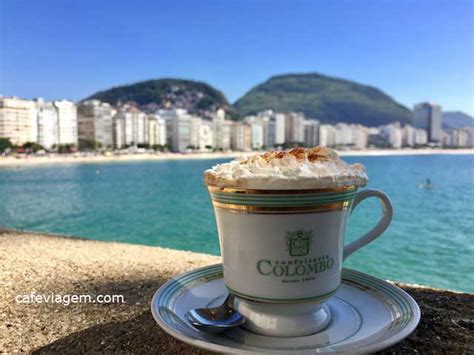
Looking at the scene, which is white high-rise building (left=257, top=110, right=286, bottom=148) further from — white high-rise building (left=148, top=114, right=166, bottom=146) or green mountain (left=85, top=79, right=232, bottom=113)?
white high-rise building (left=148, top=114, right=166, bottom=146)

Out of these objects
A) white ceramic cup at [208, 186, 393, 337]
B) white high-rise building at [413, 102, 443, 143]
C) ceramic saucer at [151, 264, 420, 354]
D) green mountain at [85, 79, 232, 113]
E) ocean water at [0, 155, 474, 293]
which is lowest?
ocean water at [0, 155, 474, 293]

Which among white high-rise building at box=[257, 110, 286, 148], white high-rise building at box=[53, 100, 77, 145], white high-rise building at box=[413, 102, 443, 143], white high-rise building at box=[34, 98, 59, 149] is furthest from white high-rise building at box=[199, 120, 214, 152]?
white high-rise building at box=[413, 102, 443, 143]

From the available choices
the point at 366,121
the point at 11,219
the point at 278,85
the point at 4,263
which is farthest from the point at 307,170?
the point at 278,85

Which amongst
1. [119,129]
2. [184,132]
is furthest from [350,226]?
[184,132]

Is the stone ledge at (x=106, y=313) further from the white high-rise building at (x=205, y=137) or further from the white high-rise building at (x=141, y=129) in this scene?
the white high-rise building at (x=205, y=137)

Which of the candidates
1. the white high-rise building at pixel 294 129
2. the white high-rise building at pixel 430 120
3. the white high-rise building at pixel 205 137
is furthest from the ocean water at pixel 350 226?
the white high-rise building at pixel 430 120

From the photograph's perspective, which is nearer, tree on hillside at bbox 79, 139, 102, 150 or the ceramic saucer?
the ceramic saucer
